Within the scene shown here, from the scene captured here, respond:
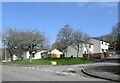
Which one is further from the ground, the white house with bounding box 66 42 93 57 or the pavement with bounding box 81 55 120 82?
the white house with bounding box 66 42 93 57

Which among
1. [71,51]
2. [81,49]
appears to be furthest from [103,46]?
[81,49]

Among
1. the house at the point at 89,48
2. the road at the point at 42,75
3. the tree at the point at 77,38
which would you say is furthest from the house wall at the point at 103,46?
the road at the point at 42,75

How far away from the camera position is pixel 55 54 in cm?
10150

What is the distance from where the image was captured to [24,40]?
66.6 metres

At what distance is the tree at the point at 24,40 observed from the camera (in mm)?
65938

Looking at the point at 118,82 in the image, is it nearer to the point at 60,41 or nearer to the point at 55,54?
the point at 60,41

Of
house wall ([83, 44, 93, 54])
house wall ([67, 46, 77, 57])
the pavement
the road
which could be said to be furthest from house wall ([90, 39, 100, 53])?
the road

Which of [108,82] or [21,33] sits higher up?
[21,33]

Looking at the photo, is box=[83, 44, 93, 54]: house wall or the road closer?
the road

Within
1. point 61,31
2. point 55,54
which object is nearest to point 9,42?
point 61,31

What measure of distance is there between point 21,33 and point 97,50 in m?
45.1

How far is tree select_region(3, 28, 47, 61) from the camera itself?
6594cm

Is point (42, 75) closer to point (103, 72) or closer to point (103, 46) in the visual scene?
point (103, 72)

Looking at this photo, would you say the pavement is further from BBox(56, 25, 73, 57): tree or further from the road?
BBox(56, 25, 73, 57): tree
